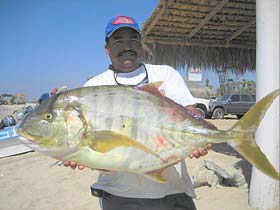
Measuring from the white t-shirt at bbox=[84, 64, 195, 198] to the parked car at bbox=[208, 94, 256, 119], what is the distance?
62.2 ft

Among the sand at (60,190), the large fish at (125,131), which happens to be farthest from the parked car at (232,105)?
the large fish at (125,131)

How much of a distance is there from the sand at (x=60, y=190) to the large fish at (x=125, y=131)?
2.90m

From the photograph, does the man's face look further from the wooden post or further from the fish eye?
the wooden post

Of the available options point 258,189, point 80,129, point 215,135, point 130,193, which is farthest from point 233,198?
point 80,129

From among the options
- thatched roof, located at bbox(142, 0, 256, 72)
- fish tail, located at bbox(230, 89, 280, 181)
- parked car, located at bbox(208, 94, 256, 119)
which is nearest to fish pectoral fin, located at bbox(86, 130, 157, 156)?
fish tail, located at bbox(230, 89, 280, 181)

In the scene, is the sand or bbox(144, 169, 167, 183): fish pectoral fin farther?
the sand

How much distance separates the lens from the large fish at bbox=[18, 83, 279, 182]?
5.74ft

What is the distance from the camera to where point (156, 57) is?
970 cm

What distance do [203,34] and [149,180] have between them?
799 centimetres

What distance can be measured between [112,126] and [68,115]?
240mm

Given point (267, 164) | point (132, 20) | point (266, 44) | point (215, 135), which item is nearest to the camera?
point (267, 164)

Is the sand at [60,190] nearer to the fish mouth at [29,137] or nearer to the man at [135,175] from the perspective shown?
the man at [135,175]

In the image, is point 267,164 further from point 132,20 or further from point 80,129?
point 132,20

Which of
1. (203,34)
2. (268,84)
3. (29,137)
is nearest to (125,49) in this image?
(29,137)
